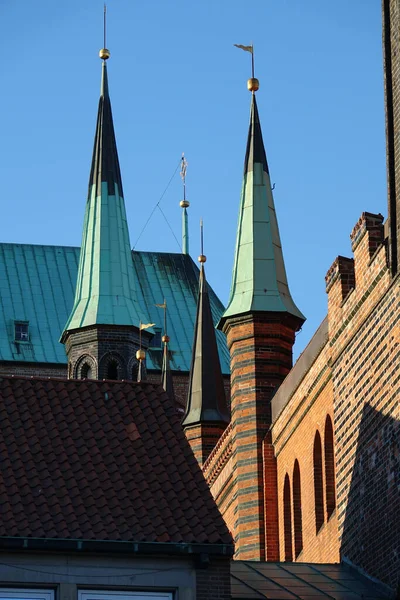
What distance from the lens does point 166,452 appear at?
22.3 meters

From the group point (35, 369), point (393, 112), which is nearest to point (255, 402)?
point (393, 112)

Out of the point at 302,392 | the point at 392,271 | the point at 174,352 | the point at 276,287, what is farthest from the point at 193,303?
the point at 392,271

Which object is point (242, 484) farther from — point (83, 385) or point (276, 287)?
point (83, 385)

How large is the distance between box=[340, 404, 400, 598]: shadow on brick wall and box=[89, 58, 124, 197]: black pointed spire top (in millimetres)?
25796

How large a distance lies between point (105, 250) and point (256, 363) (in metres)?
13.2

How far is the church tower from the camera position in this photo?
49344 mm

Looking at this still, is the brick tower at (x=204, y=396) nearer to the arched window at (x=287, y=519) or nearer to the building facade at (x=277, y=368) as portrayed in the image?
the building facade at (x=277, y=368)

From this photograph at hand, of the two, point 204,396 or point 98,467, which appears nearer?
point 98,467

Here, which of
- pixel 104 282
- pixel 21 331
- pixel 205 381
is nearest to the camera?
pixel 205 381

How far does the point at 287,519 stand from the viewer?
35250mm

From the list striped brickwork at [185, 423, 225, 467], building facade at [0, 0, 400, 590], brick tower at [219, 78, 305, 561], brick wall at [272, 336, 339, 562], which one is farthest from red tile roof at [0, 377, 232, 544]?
striped brickwork at [185, 423, 225, 467]

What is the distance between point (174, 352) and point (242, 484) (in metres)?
32.3

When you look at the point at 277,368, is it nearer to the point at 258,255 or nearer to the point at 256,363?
the point at 256,363

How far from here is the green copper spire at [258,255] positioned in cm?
3734
